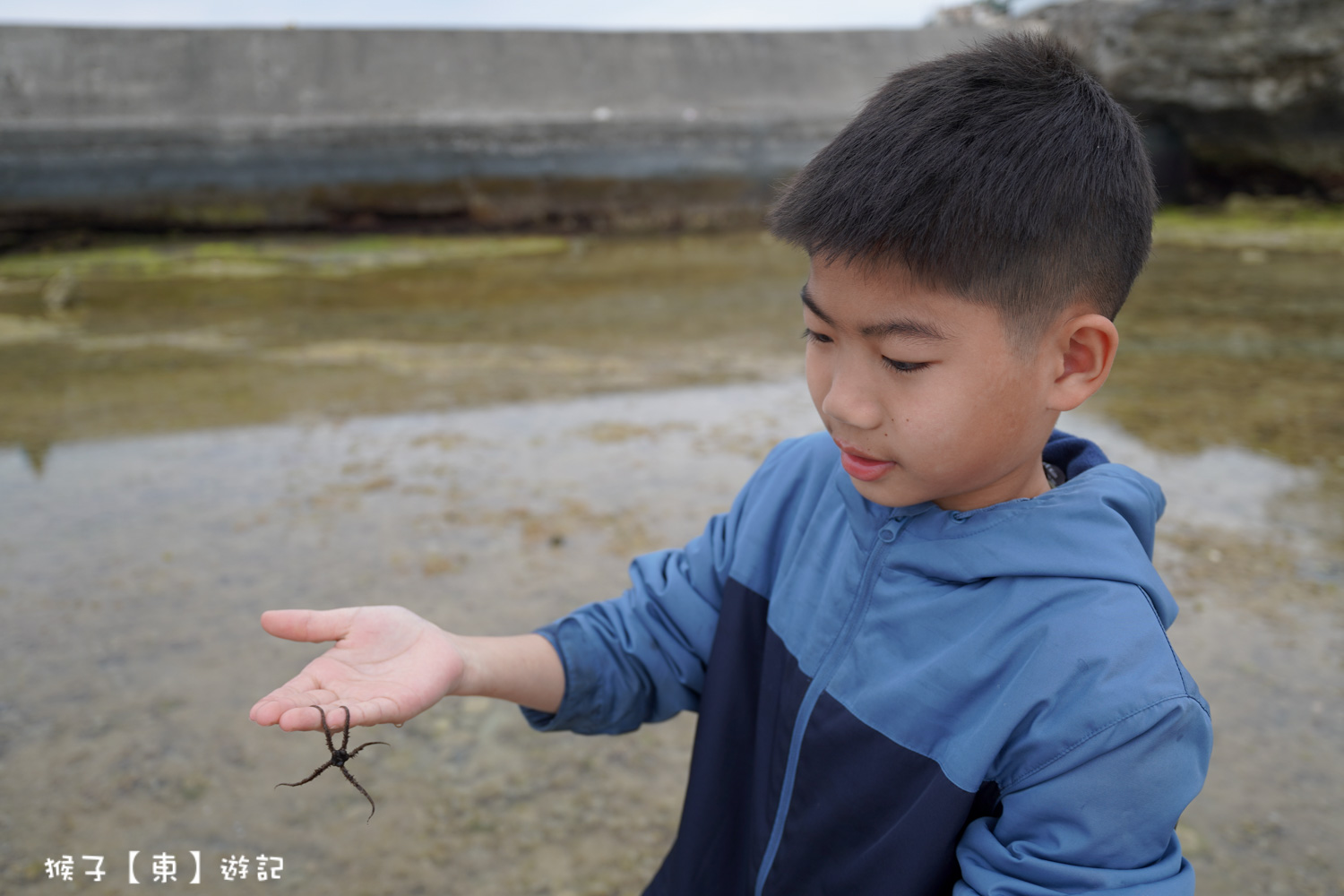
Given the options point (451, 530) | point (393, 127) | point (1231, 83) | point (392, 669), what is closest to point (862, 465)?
point (392, 669)

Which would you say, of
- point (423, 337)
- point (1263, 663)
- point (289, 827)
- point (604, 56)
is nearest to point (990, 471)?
point (289, 827)

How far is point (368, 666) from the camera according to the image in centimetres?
101

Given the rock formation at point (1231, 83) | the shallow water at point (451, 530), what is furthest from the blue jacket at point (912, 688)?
the rock formation at point (1231, 83)

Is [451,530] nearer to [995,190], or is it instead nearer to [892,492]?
[892,492]

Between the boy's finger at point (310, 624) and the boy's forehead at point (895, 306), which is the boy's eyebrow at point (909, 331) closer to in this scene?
the boy's forehead at point (895, 306)

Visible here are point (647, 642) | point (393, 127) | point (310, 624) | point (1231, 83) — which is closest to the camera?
point (310, 624)

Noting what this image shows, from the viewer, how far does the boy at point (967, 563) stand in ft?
2.61

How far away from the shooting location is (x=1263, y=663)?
1.94m

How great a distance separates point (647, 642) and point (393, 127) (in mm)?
6176

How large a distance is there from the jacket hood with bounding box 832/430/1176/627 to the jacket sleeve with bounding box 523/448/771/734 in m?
0.27

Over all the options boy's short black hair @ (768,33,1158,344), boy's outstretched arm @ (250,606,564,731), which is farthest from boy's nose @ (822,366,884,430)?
boy's outstretched arm @ (250,606,564,731)

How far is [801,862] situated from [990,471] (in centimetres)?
43

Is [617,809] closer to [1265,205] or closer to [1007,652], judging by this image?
[1007,652]

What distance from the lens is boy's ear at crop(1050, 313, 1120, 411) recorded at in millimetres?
907
